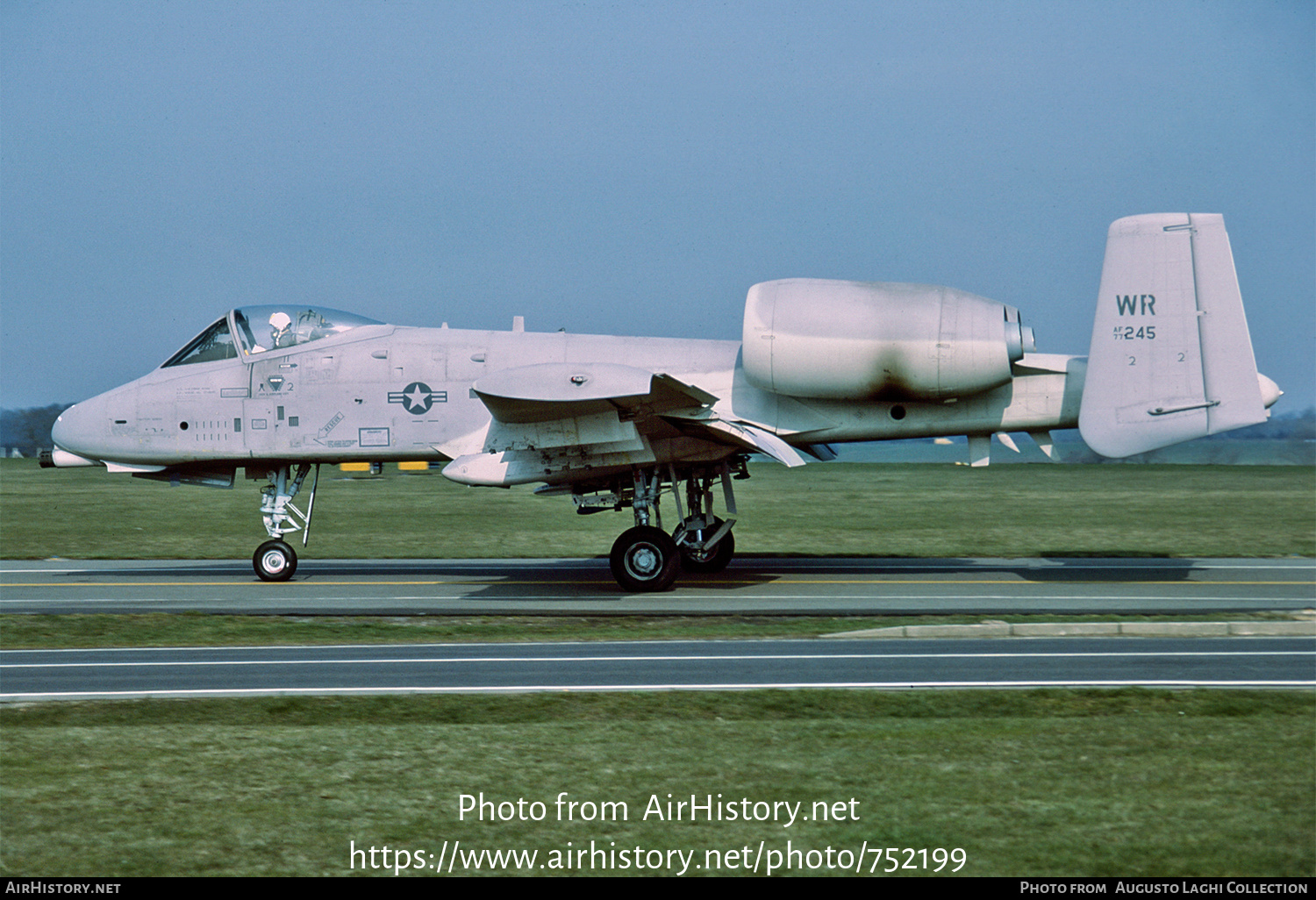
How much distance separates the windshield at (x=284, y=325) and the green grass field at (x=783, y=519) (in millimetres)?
5681

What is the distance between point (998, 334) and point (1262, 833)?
11591 mm

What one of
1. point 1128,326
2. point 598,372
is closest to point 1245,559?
→ point 1128,326

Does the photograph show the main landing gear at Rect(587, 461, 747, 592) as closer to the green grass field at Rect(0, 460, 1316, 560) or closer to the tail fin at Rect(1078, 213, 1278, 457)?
the green grass field at Rect(0, 460, 1316, 560)

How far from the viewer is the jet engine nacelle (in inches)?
658

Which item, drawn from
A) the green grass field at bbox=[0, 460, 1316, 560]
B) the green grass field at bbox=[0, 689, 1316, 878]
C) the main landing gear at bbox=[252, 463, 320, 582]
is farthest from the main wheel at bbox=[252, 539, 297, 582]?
the green grass field at bbox=[0, 689, 1316, 878]

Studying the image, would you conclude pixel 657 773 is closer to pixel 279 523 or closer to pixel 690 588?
pixel 690 588

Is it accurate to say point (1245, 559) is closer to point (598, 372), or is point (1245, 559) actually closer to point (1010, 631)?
point (1010, 631)

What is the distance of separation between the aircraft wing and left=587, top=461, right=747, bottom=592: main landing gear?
2.61 ft

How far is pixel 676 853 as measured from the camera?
576 centimetres

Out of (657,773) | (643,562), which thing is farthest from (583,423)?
(657,773)

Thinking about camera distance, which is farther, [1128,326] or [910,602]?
[1128,326]

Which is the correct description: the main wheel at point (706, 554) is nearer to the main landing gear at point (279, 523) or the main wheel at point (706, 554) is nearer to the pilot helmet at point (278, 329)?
the main landing gear at point (279, 523)

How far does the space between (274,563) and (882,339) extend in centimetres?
1024
